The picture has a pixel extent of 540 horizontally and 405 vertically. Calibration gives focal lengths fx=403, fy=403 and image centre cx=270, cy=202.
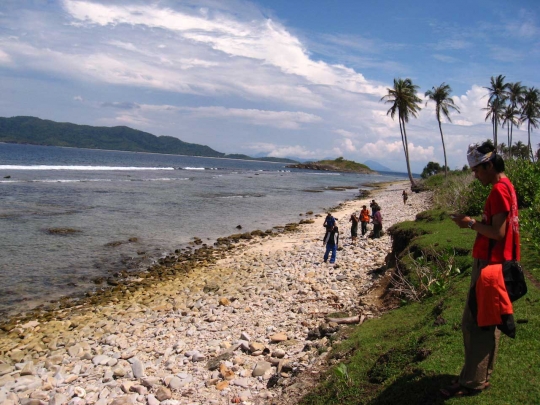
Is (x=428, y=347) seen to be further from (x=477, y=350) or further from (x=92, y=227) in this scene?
(x=92, y=227)

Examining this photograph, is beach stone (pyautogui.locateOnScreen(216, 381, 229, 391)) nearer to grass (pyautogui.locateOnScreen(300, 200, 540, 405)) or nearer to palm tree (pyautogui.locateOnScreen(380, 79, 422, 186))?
grass (pyautogui.locateOnScreen(300, 200, 540, 405))

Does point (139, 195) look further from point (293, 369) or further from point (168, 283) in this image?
point (293, 369)

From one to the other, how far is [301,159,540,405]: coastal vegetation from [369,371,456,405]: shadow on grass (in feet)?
0.04

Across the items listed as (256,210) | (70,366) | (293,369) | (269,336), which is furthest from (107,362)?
(256,210)

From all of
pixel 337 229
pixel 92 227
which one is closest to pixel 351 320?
pixel 337 229

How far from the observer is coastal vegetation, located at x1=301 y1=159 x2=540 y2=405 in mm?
4453

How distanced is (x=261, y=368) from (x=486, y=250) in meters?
5.07

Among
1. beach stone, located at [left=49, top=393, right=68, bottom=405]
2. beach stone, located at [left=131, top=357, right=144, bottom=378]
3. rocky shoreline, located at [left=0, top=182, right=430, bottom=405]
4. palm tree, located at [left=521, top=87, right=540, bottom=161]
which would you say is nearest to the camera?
beach stone, located at [left=49, top=393, right=68, bottom=405]

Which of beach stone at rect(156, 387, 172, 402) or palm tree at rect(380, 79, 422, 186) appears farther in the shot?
palm tree at rect(380, 79, 422, 186)

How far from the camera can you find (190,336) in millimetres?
9883

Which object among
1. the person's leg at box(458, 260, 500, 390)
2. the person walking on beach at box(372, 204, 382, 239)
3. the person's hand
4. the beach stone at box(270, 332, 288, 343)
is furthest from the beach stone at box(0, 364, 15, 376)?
the person walking on beach at box(372, 204, 382, 239)

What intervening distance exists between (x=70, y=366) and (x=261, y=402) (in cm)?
483

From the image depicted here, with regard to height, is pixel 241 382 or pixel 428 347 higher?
pixel 428 347

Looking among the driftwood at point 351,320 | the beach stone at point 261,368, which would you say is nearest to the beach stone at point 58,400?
the beach stone at point 261,368
